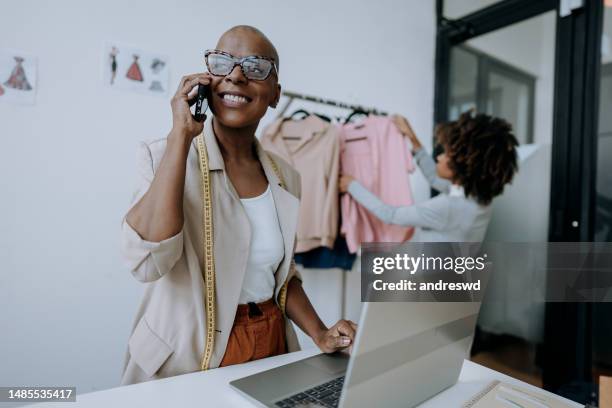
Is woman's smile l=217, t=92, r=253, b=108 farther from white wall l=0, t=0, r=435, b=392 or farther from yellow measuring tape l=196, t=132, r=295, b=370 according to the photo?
white wall l=0, t=0, r=435, b=392

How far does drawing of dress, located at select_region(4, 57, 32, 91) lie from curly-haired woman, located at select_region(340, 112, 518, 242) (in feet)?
5.59

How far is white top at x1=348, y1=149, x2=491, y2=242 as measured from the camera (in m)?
1.95

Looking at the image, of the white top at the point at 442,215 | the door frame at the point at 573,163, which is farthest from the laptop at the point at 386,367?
the door frame at the point at 573,163

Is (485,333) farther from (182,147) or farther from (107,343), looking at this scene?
(182,147)

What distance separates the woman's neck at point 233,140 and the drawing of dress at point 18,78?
1.11 metres

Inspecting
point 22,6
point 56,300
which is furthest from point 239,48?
point 56,300

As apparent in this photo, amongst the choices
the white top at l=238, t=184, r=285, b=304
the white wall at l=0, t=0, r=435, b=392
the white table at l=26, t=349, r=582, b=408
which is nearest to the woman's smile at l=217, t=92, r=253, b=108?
the white top at l=238, t=184, r=285, b=304

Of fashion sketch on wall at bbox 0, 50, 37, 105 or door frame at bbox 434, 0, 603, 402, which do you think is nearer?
fashion sketch on wall at bbox 0, 50, 37, 105

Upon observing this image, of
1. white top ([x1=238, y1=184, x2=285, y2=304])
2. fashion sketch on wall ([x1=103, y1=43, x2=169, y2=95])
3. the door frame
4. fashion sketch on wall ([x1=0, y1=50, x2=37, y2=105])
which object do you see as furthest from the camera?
the door frame

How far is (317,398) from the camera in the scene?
0.79 m

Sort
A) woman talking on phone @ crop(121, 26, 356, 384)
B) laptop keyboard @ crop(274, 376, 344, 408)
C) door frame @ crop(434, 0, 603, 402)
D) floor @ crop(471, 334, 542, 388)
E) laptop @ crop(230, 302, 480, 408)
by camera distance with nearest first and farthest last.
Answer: laptop @ crop(230, 302, 480, 408), laptop keyboard @ crop(274, 376, 344, 408), woman talking on phone @ crop(121, 26, 356, 384), door frame @ crop(434, 0, 603, 402), floor @ crop(471, 334, 542, 388)

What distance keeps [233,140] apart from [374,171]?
4.03ft

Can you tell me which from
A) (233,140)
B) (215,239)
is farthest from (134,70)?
(215,239)

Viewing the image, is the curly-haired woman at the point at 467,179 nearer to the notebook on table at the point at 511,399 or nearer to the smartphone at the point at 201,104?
the notebook on table at the point at 511,399
